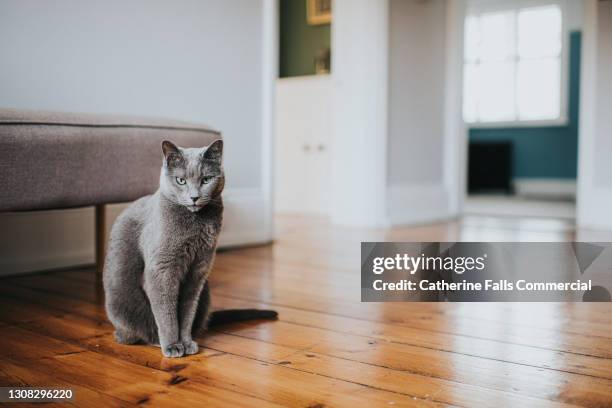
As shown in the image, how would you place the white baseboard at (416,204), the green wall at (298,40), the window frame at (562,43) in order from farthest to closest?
the window frame at (562,43) < the green wall at (298,40) < the white baseboard at (416,204)

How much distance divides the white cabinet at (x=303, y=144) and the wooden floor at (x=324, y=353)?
2697 mm

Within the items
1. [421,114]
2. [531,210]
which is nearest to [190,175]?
[421,114]

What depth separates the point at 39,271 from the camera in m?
2.16

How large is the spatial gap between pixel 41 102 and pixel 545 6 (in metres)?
6.97

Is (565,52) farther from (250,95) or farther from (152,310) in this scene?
(152,310)

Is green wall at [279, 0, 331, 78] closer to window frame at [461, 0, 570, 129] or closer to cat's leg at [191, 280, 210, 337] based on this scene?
window frame at [461, 0, 570, 129]

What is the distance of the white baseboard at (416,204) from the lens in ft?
12.9

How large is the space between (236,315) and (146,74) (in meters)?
1.40

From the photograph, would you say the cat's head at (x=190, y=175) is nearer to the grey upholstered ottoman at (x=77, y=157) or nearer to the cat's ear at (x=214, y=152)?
the cat's ear at (x=214, y=152)

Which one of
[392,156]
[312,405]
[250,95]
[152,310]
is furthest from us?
[392,156]

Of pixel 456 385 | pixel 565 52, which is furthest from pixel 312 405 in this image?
pixel 565 52

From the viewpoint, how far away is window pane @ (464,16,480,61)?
7.91 metres

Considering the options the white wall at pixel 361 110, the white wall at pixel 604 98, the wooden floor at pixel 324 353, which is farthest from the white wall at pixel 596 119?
the wooden floor at pixel 324 353

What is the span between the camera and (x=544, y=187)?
7.84 m
